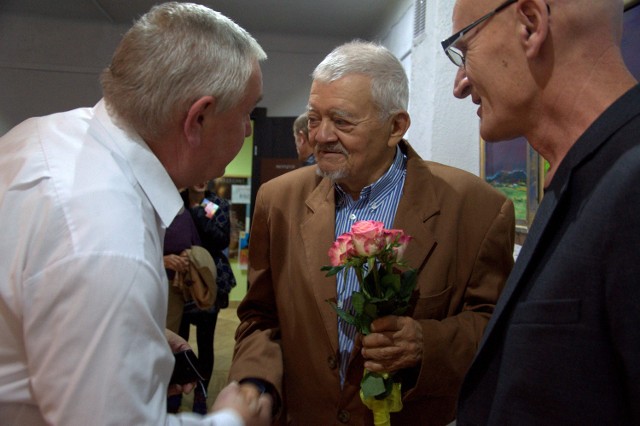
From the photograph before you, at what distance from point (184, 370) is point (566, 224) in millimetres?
1017

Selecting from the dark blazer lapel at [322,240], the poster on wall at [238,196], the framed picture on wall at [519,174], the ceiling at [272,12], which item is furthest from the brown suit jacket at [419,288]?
the poster on wall at [238,196]

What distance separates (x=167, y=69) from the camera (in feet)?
3.52

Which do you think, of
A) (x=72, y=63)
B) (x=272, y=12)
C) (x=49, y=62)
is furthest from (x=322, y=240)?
(x=49, y=62)

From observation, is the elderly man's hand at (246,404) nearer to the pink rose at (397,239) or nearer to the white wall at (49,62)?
the pink rose at (397,239)

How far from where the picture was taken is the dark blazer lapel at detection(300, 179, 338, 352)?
5.20ft

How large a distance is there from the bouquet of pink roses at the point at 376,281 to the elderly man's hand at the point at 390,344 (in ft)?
0.07

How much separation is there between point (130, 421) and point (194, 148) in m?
0.62

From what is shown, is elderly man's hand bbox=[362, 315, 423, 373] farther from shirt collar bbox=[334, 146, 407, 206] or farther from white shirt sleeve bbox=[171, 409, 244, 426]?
shirt collar bbox=[334, 146, 407, 206]

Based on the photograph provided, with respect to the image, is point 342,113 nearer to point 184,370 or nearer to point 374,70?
point 374,70

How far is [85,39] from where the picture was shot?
6.90 m

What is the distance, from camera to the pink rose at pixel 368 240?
127 cm

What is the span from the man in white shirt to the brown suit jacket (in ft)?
1.72

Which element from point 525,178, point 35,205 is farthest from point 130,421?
point 525,178

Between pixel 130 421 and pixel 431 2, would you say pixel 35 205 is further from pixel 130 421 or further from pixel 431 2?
pixel 431 2
